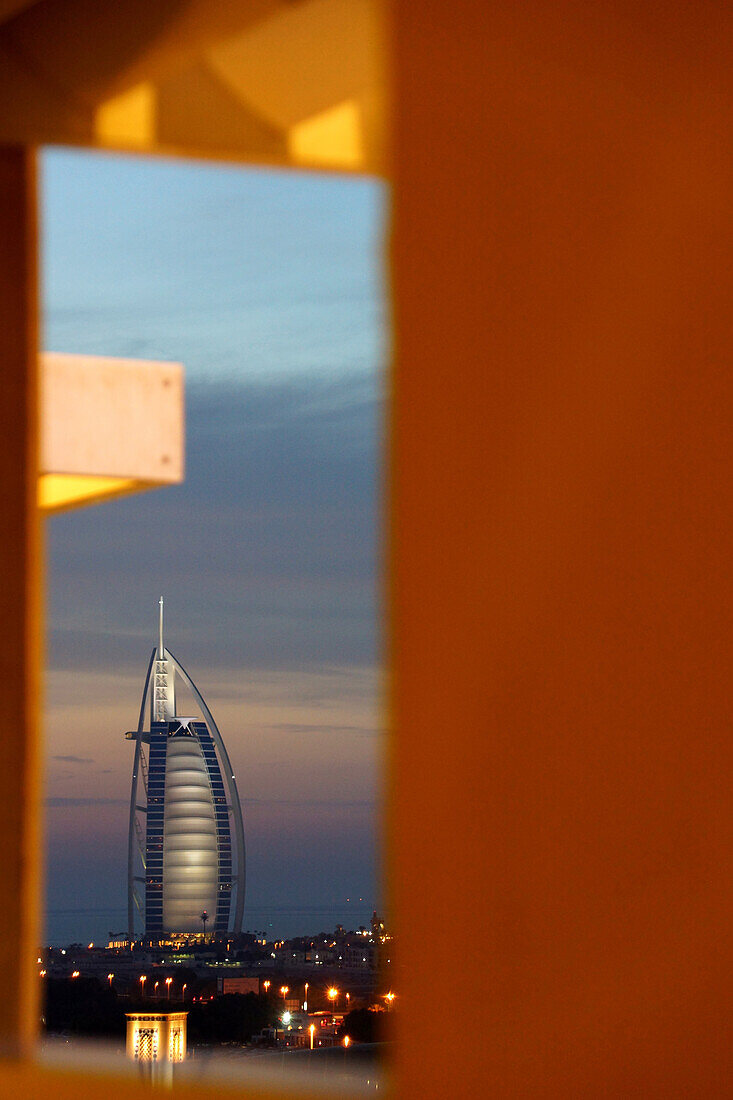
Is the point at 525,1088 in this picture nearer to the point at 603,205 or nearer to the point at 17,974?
the point at 603,205

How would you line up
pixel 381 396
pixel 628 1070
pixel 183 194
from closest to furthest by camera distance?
1. pixel 628 1070
2. pixel 381 396
3. pixel 183 194

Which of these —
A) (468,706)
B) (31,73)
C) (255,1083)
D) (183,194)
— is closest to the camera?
(468,706)

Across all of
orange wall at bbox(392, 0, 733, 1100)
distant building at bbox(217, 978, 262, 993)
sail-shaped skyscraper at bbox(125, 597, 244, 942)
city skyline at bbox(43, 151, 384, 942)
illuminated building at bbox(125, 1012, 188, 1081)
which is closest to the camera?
orange wall at bbox(392, 0, 733, 1100)

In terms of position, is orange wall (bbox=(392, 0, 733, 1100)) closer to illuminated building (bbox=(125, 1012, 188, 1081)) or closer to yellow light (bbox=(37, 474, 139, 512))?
illuminated building (bbox=(125, 1012, 188, 1081))

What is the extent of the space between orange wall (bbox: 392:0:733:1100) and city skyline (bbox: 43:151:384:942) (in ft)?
3.95

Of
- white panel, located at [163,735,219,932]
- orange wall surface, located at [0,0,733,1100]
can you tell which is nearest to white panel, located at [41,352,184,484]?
white panel, located at [163,735,219,932]

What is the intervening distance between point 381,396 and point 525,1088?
3.28 ft

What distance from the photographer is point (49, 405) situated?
383 centimetres

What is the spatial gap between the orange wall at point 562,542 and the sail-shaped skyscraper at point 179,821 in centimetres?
202

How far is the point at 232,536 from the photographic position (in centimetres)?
422

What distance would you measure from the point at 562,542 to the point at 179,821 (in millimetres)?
2991

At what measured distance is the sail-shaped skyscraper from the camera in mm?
3807

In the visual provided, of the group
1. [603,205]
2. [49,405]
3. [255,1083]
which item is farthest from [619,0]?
[49,405]

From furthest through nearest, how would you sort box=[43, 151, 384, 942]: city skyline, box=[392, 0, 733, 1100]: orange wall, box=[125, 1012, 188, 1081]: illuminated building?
box=[43, 151, 384, 942]: city skyline
box=[125, 1012, 188, 1081]: illuminated building
box=[392, 0, 733, 1100]: orange wall
